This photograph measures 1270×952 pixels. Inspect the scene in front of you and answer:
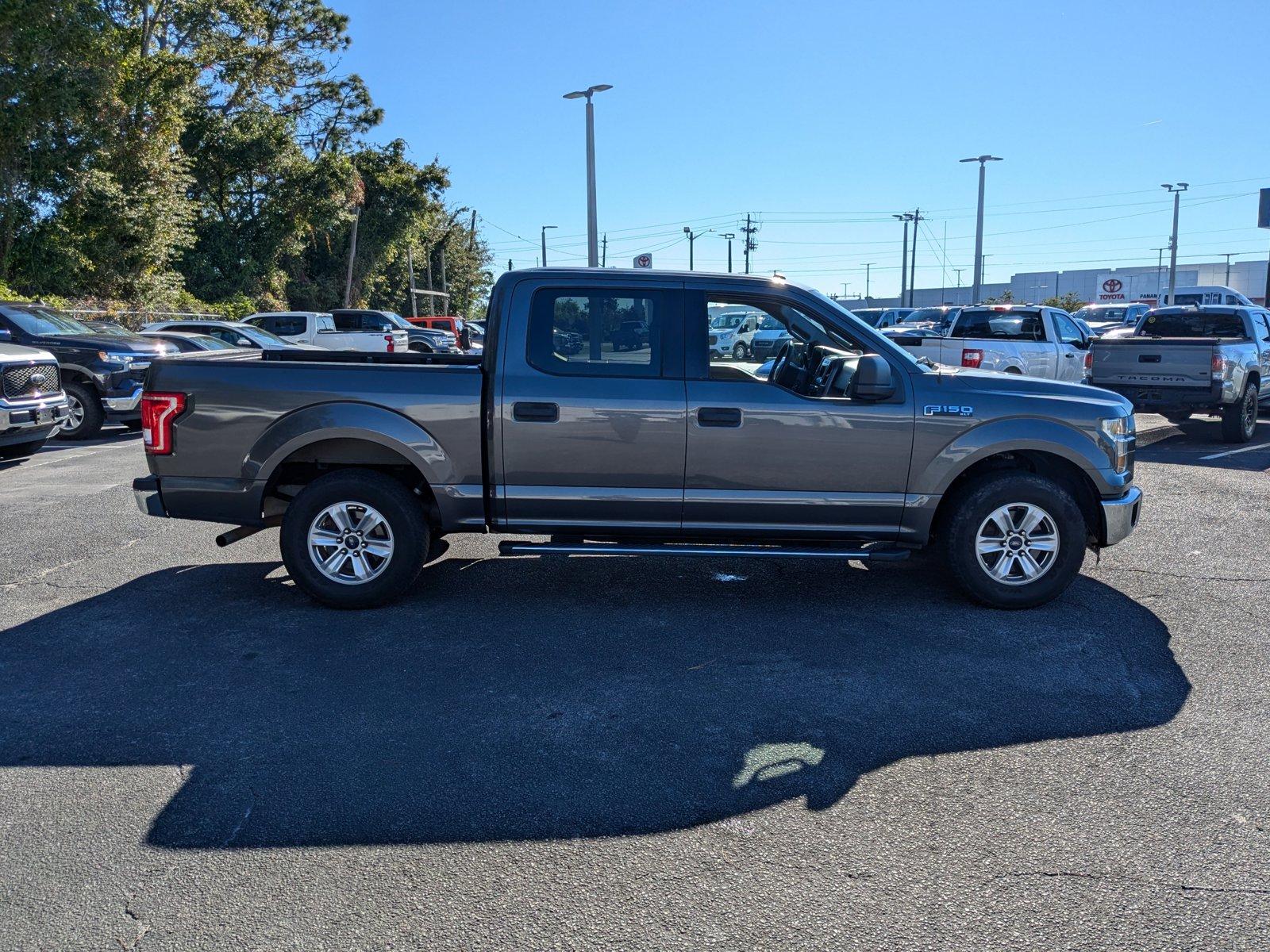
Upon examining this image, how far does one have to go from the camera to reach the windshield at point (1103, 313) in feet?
133

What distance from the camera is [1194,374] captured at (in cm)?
1363

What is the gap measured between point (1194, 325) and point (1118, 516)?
38.2 feet

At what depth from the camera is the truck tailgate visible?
13586 millimetres

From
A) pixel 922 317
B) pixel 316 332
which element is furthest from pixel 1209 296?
pixel 316 332

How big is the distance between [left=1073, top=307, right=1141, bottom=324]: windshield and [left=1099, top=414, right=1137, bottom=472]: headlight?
34.4m

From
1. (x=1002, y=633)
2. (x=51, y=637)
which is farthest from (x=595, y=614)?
(x=51, y=637)

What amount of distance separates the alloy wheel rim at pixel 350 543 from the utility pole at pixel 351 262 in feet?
141

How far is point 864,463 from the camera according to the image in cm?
598

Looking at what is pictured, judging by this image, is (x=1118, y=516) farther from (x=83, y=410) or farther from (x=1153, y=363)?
→ (x=83, y=410)

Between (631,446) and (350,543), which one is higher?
(631,446)

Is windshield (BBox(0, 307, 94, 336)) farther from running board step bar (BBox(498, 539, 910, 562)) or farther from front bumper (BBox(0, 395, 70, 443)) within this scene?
running board step bar (BBox(498, 539, 910, 562))

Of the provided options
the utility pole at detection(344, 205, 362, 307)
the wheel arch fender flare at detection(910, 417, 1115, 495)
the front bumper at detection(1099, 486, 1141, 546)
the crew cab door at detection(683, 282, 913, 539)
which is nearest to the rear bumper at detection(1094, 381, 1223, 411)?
the front bumper at detection(1099, 486, 1141, 546)

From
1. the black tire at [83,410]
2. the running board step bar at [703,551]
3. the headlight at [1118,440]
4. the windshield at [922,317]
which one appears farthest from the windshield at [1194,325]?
the windshield at [922,317]

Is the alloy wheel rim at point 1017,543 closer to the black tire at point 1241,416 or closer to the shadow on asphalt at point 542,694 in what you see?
the shadow on asphalt at point 542,694
